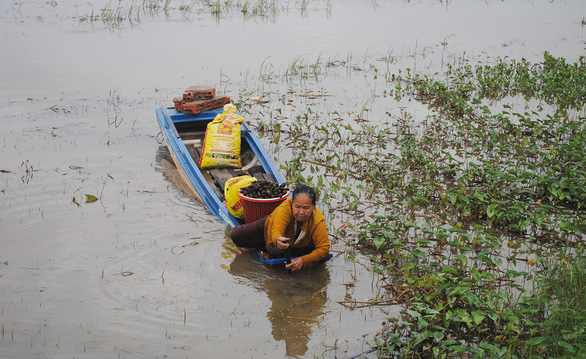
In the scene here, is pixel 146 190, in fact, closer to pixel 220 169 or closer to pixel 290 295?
pixel 220 169

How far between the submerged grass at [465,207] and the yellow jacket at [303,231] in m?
0.47

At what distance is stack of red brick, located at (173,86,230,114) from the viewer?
27.1ft

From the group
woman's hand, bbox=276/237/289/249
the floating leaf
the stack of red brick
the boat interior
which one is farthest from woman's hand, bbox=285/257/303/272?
the stack of red brick

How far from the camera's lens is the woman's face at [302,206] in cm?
502

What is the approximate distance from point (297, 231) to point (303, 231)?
58 mm

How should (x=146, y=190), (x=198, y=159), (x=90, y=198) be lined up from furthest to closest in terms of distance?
(x=198, y=159) < (x=146, y=190) < (x=90, y=198)

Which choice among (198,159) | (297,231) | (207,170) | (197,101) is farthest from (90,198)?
(297,231)

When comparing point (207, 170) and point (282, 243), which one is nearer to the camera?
point (282, 243)

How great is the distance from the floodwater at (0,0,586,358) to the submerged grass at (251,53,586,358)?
1.41 ft

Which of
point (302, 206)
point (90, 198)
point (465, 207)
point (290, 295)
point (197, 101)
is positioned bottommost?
point (290, 295)

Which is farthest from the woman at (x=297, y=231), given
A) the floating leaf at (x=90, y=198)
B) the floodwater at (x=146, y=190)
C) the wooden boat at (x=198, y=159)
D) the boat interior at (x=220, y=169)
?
the floating leaf at (x=90, y=198)

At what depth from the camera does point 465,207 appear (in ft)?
20.8

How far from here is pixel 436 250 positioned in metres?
5.72

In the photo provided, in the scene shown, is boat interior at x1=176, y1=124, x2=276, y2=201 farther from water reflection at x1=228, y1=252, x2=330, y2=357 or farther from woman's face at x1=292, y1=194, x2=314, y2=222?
woman's face at x1=292, y1=194, x2=314, y2=222
